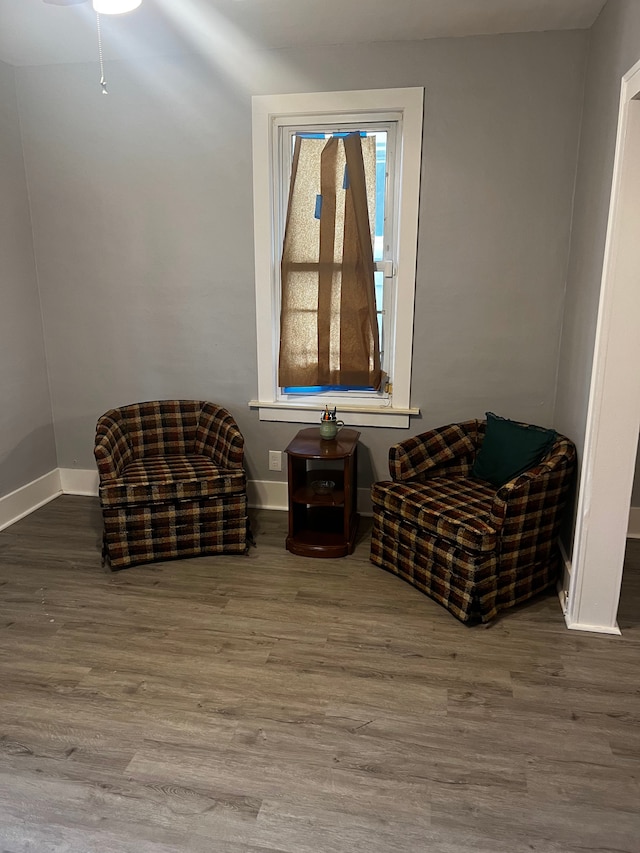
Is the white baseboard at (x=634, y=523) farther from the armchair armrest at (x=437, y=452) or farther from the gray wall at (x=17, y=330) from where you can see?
the gray wall at (x=17, y=330)

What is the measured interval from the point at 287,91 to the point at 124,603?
8.69ft

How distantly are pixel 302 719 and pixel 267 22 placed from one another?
9.65ft

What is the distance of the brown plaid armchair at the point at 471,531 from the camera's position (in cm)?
253

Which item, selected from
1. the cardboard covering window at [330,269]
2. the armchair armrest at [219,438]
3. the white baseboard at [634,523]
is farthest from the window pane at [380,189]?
the white baseboard at [634,523]

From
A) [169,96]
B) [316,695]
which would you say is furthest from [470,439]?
[169,96]

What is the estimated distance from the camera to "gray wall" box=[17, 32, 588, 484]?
119 inches

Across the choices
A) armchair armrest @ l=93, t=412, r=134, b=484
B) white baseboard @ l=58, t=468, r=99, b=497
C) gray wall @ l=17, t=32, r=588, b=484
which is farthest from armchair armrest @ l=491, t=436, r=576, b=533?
white baseboard @ l=58, t=468, r=99, b=497

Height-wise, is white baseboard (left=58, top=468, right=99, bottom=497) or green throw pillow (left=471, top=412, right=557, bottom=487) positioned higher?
green throw pillow (left=471, top=412, right=557, bottom=487)

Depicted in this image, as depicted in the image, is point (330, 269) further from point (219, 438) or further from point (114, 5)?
point (114, 5)

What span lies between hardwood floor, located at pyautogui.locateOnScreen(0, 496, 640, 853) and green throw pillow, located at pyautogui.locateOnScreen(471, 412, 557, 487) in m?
0.61

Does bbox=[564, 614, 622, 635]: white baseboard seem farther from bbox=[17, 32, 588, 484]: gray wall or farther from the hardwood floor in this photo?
bbox=[17, 32, 588, 484]: gray wall

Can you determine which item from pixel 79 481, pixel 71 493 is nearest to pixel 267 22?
pixel 79 481

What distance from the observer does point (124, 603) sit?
8.98ft

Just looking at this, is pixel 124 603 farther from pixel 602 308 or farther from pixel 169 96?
pixel 169 96
